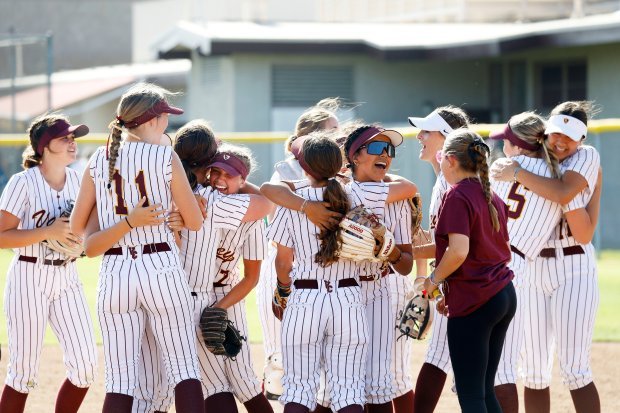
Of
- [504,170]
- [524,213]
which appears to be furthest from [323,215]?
[524,213]

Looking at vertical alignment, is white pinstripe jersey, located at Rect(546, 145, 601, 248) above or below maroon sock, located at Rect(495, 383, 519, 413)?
above

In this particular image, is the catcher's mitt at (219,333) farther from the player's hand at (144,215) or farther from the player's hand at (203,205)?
the player's hand at (144,215)

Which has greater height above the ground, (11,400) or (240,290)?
(240,290)

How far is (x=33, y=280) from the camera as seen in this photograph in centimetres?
545

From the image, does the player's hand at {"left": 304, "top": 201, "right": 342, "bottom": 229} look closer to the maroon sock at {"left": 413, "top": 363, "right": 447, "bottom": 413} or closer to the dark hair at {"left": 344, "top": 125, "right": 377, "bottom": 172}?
the dark hair at {"left": 344, "top": 125, "right": 377, "bottom": 172}

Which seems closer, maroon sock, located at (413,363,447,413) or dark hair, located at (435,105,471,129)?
maroon sock, located at (413,363,447,413)

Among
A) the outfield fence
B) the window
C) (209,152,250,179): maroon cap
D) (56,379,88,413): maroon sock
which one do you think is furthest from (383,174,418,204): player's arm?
the window

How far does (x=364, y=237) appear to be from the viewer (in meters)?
4.73

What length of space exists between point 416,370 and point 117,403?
3540 millimetres

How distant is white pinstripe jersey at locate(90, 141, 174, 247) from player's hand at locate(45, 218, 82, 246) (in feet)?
1.80

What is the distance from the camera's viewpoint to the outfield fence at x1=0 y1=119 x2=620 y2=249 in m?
15.7

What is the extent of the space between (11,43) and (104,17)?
1930 centimetres

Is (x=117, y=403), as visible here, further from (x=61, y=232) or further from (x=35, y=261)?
(x=35, y=261)

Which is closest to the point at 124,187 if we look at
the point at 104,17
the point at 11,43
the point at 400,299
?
the point at 400,299
